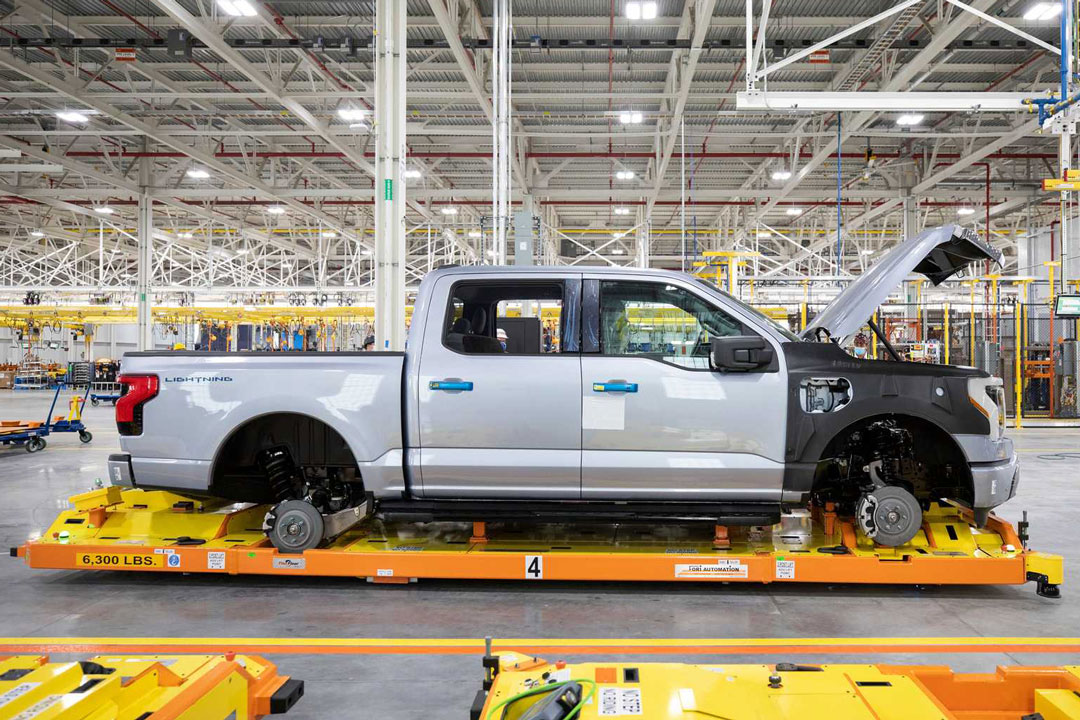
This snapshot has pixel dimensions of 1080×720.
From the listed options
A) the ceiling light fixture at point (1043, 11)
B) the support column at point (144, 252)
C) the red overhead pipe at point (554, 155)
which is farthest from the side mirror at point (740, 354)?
the support column at point (144, 252)

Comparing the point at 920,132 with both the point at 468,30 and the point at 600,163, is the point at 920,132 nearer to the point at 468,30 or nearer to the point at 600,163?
the point at 600,163

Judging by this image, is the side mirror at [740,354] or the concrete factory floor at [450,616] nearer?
the concrete factory floor at [450,616]

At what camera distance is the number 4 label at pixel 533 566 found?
14.5 feet

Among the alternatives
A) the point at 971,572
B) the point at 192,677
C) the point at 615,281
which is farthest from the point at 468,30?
the point at 192,677

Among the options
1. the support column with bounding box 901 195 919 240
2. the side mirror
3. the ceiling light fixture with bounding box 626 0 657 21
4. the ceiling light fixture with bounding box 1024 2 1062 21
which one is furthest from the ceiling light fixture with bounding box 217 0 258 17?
the support column with bounding box 901 195 919 240

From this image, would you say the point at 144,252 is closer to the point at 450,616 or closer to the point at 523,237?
the point at 523,237

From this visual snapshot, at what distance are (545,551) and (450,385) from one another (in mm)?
1256

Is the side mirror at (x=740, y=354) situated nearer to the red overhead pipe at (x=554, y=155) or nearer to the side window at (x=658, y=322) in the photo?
the side window at (x=658, y=322)

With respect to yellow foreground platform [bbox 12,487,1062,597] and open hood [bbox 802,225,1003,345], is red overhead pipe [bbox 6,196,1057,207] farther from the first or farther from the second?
yellow foreground platform [bbox 12,487,1062,597]

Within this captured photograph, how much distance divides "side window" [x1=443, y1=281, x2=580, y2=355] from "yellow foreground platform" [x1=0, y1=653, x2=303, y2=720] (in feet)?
7.65

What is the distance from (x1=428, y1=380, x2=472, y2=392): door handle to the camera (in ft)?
14.4

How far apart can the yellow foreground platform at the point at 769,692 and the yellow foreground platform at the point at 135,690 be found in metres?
0.87

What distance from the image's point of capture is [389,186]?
812 centimetres

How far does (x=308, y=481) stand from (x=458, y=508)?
119cm
